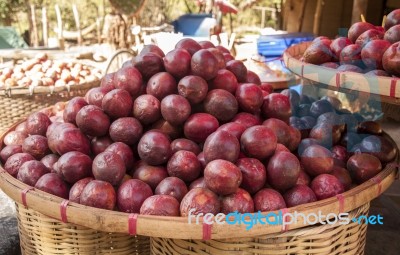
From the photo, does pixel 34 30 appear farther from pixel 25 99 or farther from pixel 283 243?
pixel 283 243

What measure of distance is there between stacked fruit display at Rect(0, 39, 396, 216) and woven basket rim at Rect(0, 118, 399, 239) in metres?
0.06

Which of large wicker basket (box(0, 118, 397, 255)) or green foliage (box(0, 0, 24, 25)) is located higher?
green foliage (box(0, 0, 24, 25))

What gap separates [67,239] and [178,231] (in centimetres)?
52

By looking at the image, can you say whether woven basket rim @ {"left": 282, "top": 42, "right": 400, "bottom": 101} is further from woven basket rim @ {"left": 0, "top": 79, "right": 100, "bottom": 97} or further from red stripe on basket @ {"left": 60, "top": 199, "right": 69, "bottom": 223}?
woven basket rim @ {"left": 0, "top": 79, "right": 100, "bottom": 97}

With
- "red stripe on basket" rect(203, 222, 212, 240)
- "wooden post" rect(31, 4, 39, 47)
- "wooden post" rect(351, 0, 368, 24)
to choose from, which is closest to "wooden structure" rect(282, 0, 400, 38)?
"wooden post" rect(351, 0, 368, 24)

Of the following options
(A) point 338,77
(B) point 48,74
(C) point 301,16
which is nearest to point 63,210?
(A) point 338,77

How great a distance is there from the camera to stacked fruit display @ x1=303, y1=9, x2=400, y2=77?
1507 mm

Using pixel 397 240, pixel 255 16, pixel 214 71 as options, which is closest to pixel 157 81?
pixel 214 71

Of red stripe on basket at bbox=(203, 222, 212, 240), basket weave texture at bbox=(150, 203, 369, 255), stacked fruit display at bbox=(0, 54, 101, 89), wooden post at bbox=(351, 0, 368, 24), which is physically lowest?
basket weave texture at bbox=(150, 203, 369, 255)

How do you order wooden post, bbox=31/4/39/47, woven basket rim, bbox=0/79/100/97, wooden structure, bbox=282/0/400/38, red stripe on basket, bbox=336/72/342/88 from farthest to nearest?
wooden post, bbox=31/4/39/47 → wooden structure, bbox=282/0/400/38 → woven basket rim, bbox=0/79/100/97 → red stripe on basket, bbox=336/72/342/88

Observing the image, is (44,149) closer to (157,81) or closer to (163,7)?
(157,81)

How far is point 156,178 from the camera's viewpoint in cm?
146

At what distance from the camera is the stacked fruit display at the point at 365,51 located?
1.51 metres

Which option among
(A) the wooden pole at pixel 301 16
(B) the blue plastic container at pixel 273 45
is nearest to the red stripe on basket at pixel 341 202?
(B) the blue plastic container at pixel 273 45
